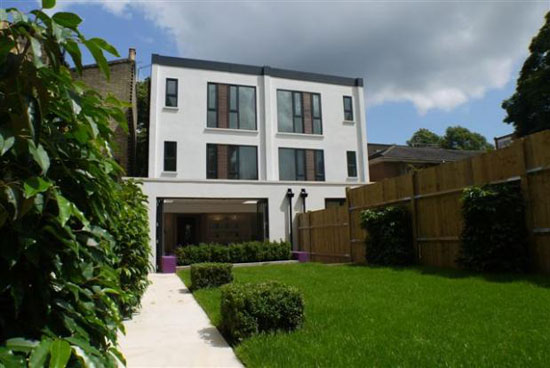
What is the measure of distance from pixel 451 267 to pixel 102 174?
31.3 feet

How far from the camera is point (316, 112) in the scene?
24.0 metres

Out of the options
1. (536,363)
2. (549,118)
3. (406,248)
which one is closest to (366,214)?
(406,248)

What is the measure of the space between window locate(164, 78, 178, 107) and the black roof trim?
886 mm

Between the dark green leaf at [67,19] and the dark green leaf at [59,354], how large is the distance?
1217 millimetres

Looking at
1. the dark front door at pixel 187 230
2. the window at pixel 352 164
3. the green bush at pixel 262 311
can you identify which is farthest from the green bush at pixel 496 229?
the dark front door at pixel 187 230

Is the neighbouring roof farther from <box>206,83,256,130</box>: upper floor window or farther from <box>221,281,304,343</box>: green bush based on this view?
<box>221,281,304,343</box>: green bush

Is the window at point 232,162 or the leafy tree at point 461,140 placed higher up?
the leafy tree at point 461,140

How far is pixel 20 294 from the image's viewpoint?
155 centimetres

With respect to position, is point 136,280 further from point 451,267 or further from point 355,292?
point 451,267

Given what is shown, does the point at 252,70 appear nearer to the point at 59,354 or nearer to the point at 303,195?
the point at 303,195

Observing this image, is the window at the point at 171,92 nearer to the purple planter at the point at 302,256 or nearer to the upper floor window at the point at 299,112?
the upper floor window at the point at 299,112

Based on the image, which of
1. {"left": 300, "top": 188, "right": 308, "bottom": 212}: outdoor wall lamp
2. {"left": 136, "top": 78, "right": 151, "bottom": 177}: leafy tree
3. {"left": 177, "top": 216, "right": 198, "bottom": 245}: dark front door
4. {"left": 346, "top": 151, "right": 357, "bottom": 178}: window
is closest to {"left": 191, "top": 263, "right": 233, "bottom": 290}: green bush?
{"left": 300, "top": 188, "right": 308, "bottom": 212}: outdoor wall lamp

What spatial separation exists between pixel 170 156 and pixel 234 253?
20.1 ft

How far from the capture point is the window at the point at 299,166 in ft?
74.4
